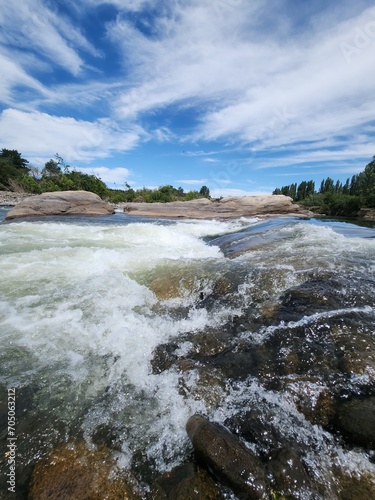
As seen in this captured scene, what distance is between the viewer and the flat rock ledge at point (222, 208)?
70.4 ft

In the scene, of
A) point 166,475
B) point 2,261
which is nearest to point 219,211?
point 2,261

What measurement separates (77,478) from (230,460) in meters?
0.89

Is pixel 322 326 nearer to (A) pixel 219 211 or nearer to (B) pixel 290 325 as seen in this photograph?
(B) pixel 290 325

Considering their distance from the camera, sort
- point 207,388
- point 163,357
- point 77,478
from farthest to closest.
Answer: point 163,357 < point 207,388 < point 77,478

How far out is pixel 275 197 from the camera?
24719mm

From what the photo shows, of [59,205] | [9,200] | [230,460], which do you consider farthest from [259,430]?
[9,200]

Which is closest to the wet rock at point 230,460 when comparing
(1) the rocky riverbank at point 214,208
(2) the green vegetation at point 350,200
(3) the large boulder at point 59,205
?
(3) the large boulder at point 59,205

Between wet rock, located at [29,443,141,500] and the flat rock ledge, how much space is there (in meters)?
19.8

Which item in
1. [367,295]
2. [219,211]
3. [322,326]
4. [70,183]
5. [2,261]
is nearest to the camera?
[322,326]

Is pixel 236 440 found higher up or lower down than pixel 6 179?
lower down

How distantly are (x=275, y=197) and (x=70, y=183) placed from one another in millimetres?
33282

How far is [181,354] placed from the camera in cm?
260

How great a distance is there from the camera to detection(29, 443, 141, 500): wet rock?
56.0 inches

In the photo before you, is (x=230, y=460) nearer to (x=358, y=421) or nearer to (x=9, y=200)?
(x=358, y=421)
